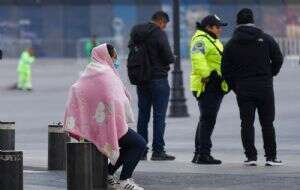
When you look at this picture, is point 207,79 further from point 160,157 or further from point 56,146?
point 56,146

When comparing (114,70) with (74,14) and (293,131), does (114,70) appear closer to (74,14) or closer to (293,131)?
(293,131)

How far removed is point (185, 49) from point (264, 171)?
52144mm

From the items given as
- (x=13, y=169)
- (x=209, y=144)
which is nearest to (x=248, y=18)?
(x=209, y=144)

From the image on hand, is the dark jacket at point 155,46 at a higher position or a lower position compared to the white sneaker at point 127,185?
higher

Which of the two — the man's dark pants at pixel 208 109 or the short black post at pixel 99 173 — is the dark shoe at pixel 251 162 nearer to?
the man's dark pants at pixel 208 109

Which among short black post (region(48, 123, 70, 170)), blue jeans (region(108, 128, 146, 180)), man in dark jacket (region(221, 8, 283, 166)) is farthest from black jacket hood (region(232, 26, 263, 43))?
blue jeans (region(108, 128, 146, 180))

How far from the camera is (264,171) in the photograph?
13.4 metres

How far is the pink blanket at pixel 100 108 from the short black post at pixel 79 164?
1.91ft

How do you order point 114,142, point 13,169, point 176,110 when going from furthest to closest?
point 176,110 → point 114,142 → point 13,169

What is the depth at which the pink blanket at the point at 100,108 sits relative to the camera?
446 inches

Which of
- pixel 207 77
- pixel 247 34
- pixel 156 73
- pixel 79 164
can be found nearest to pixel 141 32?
pixel 156 73

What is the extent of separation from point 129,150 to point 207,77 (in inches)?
112

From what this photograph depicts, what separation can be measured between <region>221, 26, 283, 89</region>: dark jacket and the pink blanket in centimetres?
253

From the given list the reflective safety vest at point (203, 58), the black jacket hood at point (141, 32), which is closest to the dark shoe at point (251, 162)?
Result: the reflective safety vest at point (203, 58)
